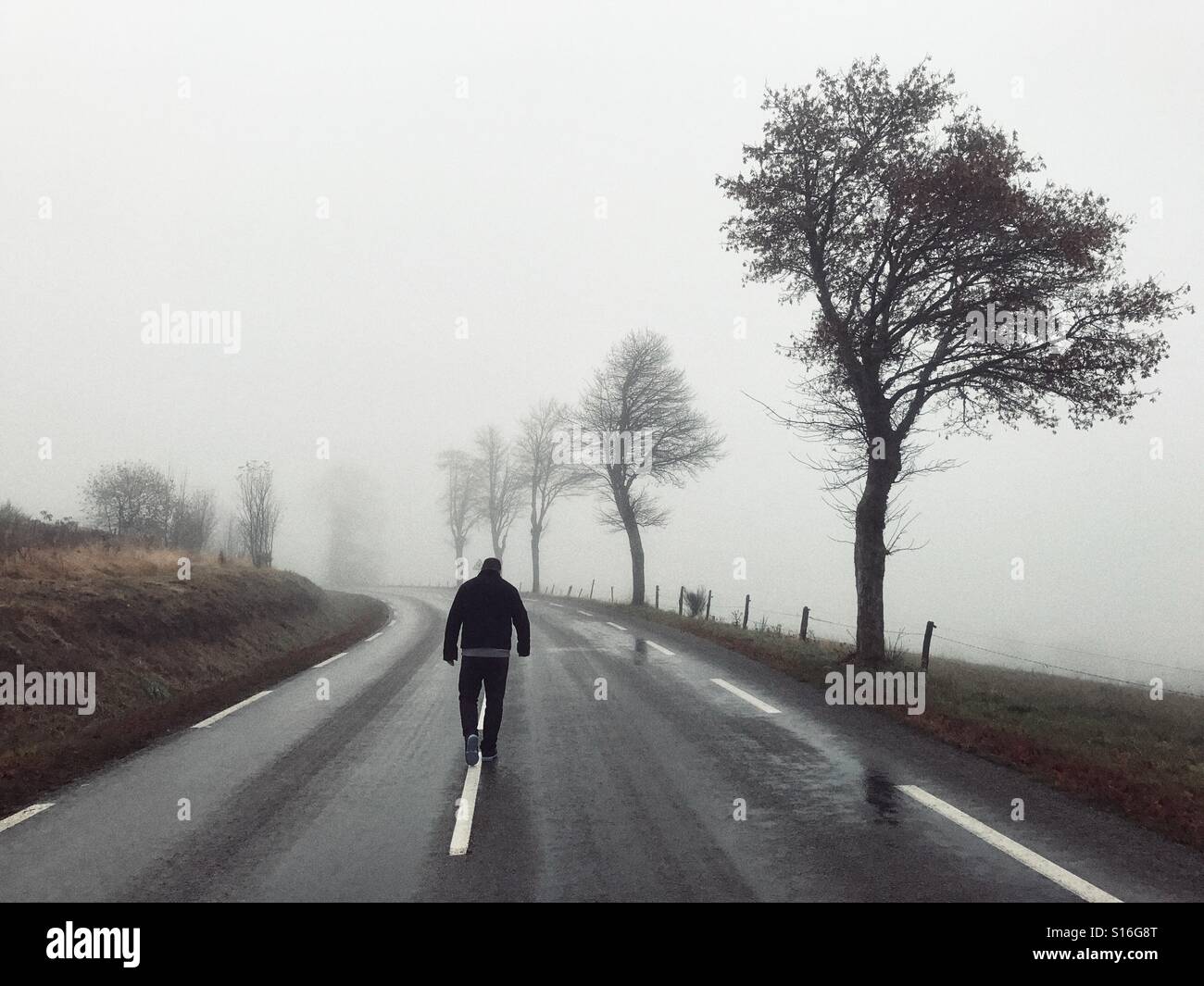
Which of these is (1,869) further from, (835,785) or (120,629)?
(120,629)

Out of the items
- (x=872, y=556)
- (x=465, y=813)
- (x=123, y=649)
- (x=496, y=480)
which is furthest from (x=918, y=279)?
(x=496, y=480)

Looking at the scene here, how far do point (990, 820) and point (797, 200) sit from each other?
37.3 ft

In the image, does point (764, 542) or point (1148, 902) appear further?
point (764, 542)

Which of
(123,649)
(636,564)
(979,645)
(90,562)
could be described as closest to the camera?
A: (123,649)

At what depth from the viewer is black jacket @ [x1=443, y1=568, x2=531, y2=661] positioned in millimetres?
7656

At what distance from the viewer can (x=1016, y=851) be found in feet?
16.1

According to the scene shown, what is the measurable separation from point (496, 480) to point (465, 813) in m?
52.7

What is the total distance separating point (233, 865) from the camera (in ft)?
15.4

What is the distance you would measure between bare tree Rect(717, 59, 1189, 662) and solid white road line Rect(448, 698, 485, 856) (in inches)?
332

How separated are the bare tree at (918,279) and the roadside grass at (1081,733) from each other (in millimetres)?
2175

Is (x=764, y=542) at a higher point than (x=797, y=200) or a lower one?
lower

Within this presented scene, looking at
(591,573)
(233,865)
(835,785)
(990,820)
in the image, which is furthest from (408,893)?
(591,573)

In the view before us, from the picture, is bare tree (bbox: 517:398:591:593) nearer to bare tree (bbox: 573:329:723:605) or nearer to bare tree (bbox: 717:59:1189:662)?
bare tree (bbox: 573:329:723:605)

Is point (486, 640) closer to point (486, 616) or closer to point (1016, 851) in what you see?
point (486, 616)
